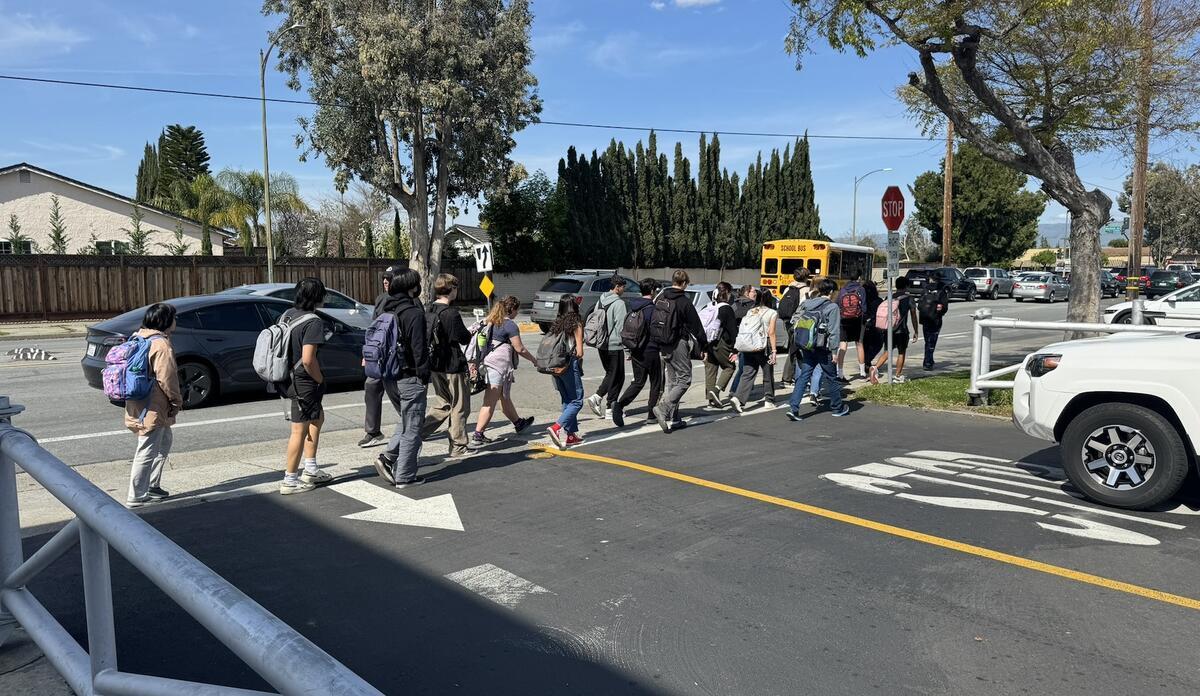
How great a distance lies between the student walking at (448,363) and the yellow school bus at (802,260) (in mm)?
23290

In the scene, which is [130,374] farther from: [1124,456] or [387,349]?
[1124,456]

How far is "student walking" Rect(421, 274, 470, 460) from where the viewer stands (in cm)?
761

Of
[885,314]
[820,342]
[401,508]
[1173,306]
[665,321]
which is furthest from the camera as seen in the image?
[1173,306]

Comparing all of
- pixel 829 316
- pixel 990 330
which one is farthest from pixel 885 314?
pixel 829 316

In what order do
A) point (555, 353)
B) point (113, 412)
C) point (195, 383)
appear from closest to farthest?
point (555, 353), point (113, 412), point (195, 383)

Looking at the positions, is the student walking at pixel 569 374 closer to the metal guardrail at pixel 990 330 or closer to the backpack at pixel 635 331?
the backpack at pixel 635 331

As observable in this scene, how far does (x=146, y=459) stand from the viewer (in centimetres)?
649

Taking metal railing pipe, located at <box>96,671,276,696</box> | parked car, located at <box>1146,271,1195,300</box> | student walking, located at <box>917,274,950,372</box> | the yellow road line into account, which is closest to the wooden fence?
student walking, located at <box>917,274,950,372</box>

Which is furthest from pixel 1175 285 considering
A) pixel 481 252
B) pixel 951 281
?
pixel 481 252

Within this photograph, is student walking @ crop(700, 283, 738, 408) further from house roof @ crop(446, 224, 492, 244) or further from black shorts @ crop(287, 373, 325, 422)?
house roof @ crop(446, 224, 492, 244)

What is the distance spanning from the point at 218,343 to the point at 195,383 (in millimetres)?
613

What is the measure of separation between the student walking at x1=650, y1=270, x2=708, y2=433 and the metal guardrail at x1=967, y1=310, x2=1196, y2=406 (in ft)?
10.2

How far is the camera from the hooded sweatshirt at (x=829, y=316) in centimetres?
997

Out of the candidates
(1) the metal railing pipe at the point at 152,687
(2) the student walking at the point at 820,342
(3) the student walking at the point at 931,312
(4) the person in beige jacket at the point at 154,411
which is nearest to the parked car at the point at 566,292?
(3) the student walking at the point at 931,312
